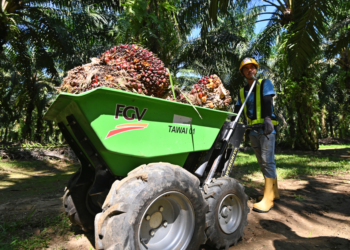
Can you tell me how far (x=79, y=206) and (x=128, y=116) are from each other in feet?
4.04

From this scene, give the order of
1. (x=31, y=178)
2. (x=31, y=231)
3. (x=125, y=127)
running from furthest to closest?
(x=31, y=178)
(x=31, y=231)
(x=125, y=127)

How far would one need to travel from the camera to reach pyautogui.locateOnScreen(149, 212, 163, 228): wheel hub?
1839 millimetres

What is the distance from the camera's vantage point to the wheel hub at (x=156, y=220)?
1839 millimetres

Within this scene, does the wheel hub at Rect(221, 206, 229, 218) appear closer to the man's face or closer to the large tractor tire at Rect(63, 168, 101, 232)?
the large tractor tire at Rect(63, 168, 101, 232)

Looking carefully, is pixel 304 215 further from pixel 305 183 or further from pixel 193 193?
pixel 193 193

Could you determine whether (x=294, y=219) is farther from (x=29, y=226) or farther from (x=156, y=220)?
(x=29, y=226)

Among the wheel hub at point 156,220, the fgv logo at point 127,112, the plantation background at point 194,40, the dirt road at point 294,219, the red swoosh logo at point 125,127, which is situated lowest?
the dirt road at point 294,219

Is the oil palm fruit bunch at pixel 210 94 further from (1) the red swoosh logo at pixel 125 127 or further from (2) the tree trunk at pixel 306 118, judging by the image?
(2) the tree trunk at pixel 306 118

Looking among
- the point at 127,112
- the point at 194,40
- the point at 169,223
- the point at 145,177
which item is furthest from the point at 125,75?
the point at 194,40

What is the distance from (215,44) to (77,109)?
10.2 m

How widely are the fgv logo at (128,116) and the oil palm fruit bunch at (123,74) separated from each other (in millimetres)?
262

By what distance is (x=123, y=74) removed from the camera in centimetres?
202

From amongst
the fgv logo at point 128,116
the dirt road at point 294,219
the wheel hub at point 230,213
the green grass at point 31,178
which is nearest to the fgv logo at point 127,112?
the fgv logo at point 128,116

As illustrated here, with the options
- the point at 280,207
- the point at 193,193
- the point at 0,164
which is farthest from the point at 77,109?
the point at 0,164
